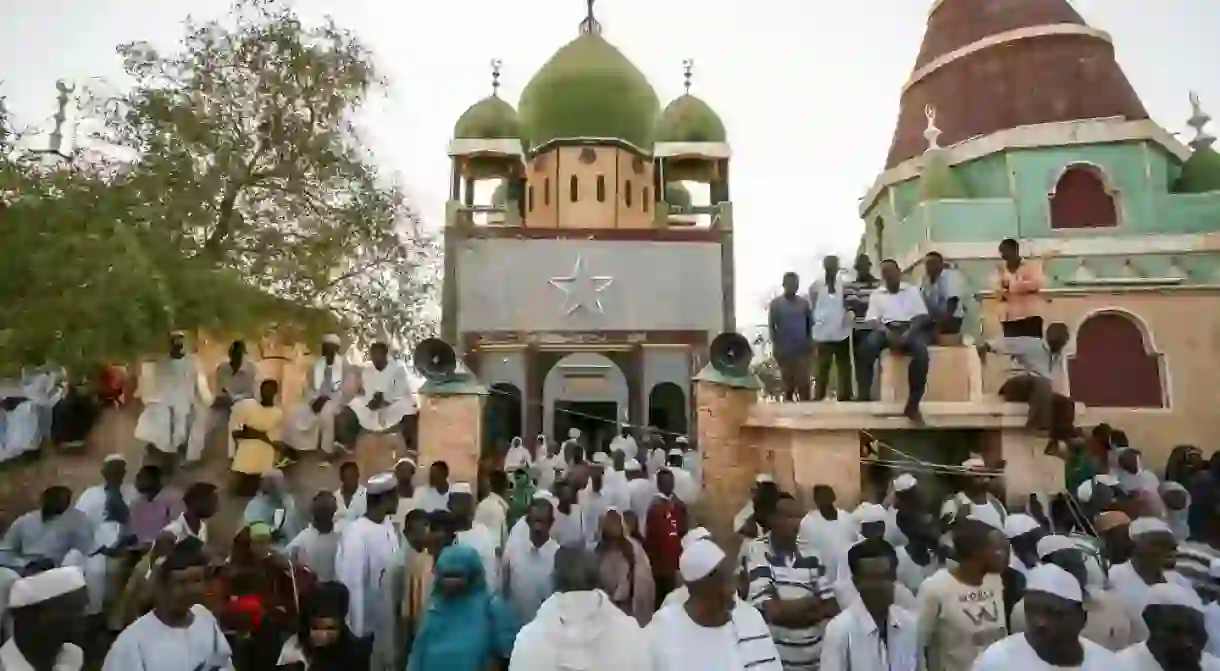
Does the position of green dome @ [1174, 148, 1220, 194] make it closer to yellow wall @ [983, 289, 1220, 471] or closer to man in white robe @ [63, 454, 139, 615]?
yellow wall @ [983, 289, 1220, 471]

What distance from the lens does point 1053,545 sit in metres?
3.89

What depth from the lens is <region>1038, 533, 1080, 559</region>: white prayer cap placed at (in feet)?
12.4

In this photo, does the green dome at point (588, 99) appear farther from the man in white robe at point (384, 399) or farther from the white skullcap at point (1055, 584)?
the white skullcap at point (1055, 584)

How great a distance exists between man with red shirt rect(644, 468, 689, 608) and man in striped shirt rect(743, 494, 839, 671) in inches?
71.5

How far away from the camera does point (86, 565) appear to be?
4.80m

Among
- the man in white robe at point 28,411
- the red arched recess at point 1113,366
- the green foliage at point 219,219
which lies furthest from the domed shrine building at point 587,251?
the man in white robe at point 28,411

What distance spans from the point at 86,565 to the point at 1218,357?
1480 cm

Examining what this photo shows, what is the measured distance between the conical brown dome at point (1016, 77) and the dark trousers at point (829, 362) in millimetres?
9518

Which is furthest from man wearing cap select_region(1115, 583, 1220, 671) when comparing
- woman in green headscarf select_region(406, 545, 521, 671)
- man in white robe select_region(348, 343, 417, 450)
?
man in white robe select_region(348, 343, 417, 450)

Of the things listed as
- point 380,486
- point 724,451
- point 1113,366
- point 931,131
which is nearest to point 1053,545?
point 380,486

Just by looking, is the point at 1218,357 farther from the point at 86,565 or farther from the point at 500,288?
the point at 86,565

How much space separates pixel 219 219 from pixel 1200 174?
16.0m

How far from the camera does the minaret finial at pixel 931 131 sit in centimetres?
1503

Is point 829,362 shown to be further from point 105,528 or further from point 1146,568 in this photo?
point 105,528
